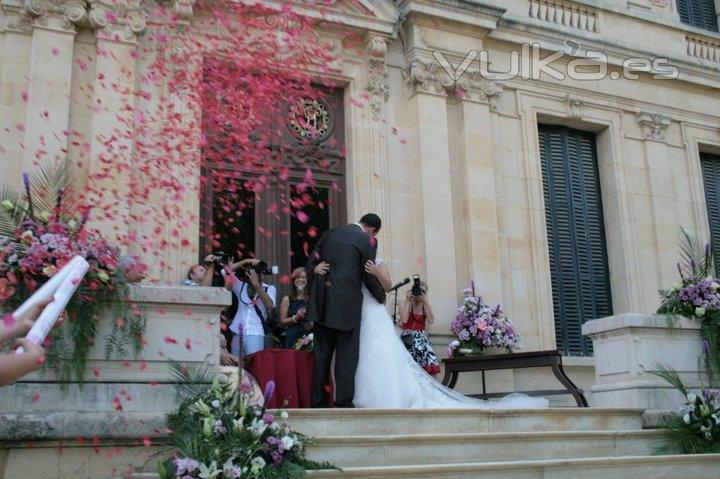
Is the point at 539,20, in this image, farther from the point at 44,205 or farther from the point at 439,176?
the point at 44,205

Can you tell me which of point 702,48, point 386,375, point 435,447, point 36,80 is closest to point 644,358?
point 386,375

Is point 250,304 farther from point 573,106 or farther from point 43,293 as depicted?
point 573,106

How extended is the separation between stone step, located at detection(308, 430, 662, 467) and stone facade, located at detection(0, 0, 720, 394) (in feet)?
13.2

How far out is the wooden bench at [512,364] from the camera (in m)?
9.56

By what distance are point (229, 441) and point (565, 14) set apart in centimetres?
1128

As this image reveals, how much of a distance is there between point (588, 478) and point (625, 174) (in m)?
8.47

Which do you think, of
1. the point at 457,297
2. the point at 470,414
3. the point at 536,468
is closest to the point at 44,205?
the point at 470,414

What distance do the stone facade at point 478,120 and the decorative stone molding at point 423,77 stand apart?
23 millimetres

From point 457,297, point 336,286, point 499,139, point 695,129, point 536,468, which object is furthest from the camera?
point 695,129

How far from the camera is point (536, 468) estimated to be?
677 cm

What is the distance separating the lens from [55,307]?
3201 mm

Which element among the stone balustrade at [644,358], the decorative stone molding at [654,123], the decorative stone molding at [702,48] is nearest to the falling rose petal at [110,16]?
the stone balustrade at [644,358]

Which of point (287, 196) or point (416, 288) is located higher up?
point (287, 196)

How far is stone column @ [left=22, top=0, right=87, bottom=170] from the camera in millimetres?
10125
